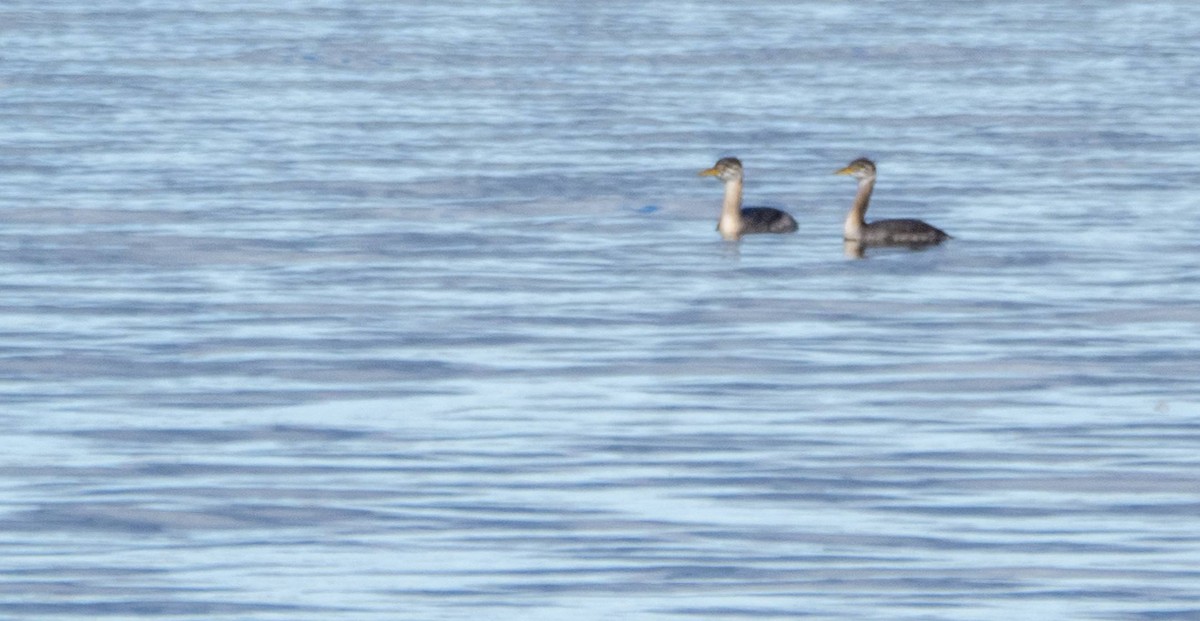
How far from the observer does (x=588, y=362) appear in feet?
54.5

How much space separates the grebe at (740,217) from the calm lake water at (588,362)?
51 cm

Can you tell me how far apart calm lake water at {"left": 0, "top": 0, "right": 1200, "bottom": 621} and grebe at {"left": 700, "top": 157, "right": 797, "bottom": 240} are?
514 millimetres

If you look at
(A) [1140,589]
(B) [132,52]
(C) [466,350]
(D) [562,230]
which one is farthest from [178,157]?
(A) [1140,589]

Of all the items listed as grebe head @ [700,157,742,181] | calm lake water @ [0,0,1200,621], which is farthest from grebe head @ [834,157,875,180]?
grebe head @ [700,157,742,181]

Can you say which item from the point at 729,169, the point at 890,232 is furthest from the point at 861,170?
the point at 890,232

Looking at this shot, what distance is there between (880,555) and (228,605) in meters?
2.48

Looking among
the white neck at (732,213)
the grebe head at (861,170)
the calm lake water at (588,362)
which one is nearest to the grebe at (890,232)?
the calm lake water at (588,362)

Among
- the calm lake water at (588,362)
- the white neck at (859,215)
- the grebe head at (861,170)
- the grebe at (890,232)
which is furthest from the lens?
A: the grebe head at (861,170)

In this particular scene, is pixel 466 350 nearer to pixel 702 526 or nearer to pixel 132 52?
pixel 702 526

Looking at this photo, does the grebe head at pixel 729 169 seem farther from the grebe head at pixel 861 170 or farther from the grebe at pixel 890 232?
the grebe at pixel 890 232

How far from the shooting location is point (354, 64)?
4659 cm

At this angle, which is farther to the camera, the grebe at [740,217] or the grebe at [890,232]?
the grebe at [740,217]

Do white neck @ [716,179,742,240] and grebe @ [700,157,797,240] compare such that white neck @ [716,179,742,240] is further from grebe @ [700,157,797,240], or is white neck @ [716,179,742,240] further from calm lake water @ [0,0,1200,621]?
calm lake water @ [0,0,1200,621]

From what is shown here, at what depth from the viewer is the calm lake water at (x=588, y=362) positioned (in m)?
11.1
